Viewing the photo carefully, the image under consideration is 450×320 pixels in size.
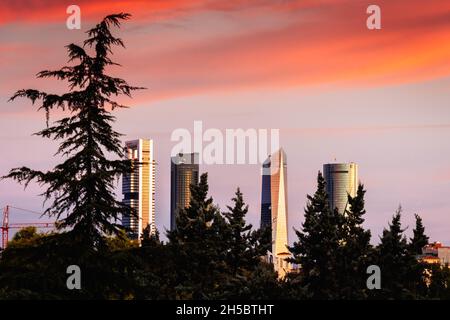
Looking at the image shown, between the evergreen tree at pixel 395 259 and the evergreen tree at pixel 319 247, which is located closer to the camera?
the evergreen tree at pixel 319 247

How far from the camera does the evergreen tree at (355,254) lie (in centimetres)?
5031

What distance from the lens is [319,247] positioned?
53.6m

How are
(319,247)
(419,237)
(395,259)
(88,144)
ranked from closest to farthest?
(88,144) → (319,247) → (395,259) → (419,237)

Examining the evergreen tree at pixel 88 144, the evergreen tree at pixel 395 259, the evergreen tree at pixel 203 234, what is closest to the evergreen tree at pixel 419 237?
the evergreen tree at pixel 395 259

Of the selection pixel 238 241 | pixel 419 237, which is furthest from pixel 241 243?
pixel 419 237

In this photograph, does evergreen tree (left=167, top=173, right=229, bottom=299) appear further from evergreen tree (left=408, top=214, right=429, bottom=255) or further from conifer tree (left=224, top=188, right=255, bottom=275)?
evergreen tree (left=408, top=214, right=429, bottom=255)

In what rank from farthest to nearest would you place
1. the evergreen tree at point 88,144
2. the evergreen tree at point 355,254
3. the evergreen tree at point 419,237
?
1. the evergreen tree at point 419,237
2. the evergreen tree at point 355,254
3. the evergreen tree at point 88,144

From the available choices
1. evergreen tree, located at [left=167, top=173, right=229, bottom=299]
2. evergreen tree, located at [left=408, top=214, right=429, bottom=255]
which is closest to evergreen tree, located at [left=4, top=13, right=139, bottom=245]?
evergreen tree, located at [left=167, top=173, right=229, bottom=299]

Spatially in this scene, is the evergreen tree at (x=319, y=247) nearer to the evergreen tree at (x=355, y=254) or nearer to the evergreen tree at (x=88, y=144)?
the evergreen tree at (x=355, y=254)

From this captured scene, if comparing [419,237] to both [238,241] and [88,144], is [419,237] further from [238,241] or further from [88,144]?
[88,144]

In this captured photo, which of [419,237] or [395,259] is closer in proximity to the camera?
[395,259]

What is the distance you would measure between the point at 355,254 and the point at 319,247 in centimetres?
265

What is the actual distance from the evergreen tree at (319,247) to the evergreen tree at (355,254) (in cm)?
48
